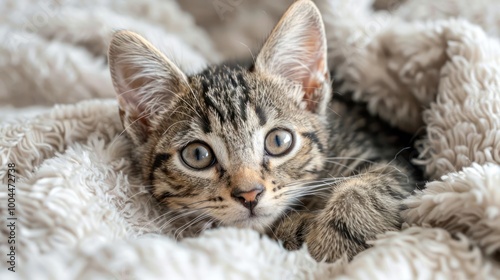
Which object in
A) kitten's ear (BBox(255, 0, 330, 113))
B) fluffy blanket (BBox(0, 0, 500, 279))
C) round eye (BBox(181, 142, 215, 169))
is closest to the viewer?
fluffy blanket (BBox(0, 0, 500, 279))

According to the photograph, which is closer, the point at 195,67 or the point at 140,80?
the point at 140,80

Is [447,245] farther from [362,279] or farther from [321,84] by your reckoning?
[321,84]

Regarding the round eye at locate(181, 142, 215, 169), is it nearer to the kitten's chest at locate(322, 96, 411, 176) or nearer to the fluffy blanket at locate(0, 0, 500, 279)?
the fluffy blanket at locate(0, 0, 500, 279)

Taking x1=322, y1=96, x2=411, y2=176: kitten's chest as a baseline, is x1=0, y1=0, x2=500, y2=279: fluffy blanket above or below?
above

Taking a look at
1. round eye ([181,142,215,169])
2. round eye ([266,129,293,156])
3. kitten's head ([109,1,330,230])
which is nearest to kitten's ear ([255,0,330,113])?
kitten's head ([109,1,330,230])

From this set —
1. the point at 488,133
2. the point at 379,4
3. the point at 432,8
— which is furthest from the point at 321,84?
the point at 379,4

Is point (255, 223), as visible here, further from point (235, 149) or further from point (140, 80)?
point (140, 80)

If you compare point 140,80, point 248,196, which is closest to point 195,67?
point 140,80
